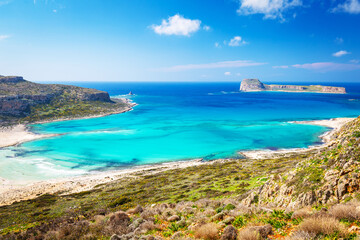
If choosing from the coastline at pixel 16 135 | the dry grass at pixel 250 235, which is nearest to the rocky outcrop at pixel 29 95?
the coastline at pixel 16 135

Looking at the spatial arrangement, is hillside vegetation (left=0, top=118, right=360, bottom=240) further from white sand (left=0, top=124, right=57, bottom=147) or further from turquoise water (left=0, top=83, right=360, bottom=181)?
white sand (left=0, top=124, right=57, bottom=147)

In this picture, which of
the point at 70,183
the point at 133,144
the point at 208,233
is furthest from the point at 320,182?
the point at 133,144

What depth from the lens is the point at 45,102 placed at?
123m

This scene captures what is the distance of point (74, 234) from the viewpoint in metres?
11.9

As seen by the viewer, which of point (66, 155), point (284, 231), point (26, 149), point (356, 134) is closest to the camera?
point (284, 231)

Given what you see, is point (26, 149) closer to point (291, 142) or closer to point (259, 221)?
point (259, 221)

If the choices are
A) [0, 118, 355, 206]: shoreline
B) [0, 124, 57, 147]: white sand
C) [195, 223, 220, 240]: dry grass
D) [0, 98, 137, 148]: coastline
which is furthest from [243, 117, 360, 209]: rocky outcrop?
[0, 124, 57, 147]: white sand

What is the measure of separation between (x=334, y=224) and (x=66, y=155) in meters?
60.5

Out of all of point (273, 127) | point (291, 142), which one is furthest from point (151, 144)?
point (273, 127)

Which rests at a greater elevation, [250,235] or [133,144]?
[250,235]

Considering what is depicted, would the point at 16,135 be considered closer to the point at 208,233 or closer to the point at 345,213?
the point at 208,233

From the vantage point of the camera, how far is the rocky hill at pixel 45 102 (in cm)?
10319

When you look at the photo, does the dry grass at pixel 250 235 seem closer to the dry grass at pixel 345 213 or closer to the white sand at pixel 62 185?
the dry grass at pixel 345 213

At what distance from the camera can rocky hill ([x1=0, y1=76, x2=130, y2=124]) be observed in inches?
Result: 4063
